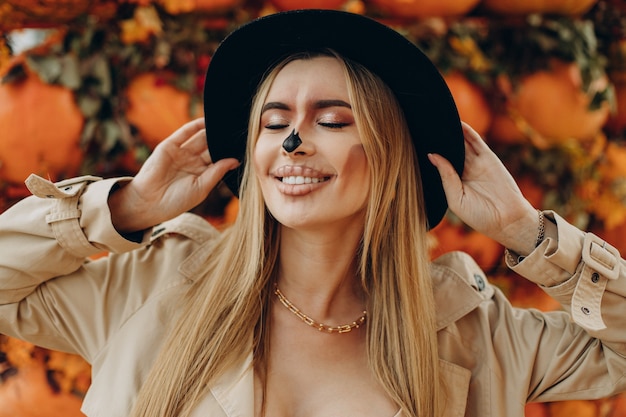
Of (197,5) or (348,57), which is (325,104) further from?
(197,5)

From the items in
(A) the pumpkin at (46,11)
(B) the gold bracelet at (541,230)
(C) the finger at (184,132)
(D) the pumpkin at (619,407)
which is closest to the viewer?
(B) the gold bracelet at (541,230)

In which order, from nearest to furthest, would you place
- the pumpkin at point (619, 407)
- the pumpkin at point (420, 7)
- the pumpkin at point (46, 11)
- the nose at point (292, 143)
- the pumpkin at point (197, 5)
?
the nose at point (292, 143)
the pumpkin at point (46, 11)
the pumpkin at point (197, 5)
the pumpkin at point (420, 7)
the pumpkin at point (619, 407)

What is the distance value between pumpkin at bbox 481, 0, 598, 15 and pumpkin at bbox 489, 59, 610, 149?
16cm

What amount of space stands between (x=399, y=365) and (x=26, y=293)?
82 centimetres

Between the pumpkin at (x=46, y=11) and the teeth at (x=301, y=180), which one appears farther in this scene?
the pumpkin at (x=46, y=11)

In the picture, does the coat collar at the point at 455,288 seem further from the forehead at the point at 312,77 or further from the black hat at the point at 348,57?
the forehead at the point at 312,77

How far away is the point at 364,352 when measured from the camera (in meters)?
1.68

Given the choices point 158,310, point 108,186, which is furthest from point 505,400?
point 108,186

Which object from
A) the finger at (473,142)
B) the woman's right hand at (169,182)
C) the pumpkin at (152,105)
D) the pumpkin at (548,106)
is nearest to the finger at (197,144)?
the woman's right hand at (169,182)

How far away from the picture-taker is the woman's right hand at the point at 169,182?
5.40ft

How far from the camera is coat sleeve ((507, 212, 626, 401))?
1552mm

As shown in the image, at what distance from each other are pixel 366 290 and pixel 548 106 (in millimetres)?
993

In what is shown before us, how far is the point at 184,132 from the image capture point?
1.75 m

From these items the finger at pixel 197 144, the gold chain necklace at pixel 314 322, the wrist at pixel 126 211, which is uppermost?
the finger at pixel 197 144
